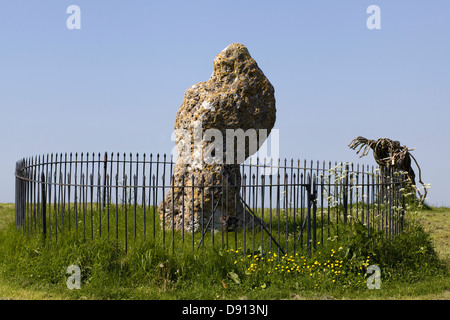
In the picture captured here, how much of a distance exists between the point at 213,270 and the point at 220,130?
3.59 metres

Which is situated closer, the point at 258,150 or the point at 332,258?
the point at 332,258

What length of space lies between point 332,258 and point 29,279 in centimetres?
561

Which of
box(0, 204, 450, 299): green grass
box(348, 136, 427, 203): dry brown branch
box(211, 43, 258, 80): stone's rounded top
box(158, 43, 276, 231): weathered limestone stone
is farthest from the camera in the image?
box(348, 136, 427, 203): dry brown branch

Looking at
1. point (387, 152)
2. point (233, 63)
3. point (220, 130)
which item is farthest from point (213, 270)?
point (387, 152)

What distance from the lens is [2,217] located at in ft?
47.0

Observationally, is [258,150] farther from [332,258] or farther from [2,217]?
[2,217]

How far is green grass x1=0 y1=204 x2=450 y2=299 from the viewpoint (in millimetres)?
7832

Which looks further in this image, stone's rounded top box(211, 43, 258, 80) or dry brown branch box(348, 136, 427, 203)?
dry brown branch box(348, 136, 427, 203)

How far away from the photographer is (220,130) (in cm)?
1055

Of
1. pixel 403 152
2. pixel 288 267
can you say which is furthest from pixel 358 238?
pixel 403 152

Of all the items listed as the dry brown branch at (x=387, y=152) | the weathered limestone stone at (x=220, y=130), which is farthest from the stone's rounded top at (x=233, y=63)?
the dry brown branch at (x=387, y=152)

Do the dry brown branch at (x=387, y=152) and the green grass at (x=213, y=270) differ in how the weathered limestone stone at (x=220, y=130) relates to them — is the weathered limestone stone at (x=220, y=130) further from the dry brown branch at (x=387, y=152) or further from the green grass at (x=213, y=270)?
the dry brown branch at (x=387, y=152)

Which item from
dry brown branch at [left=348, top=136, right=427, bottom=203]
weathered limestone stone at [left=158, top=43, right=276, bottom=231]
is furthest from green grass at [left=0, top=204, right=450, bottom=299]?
dry brown branch at [left=348, top=136, right=427, bottom=203]

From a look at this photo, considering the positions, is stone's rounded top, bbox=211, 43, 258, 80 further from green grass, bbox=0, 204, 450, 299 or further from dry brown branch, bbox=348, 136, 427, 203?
dry brown branch, bbox=348, 136, 427, 203
